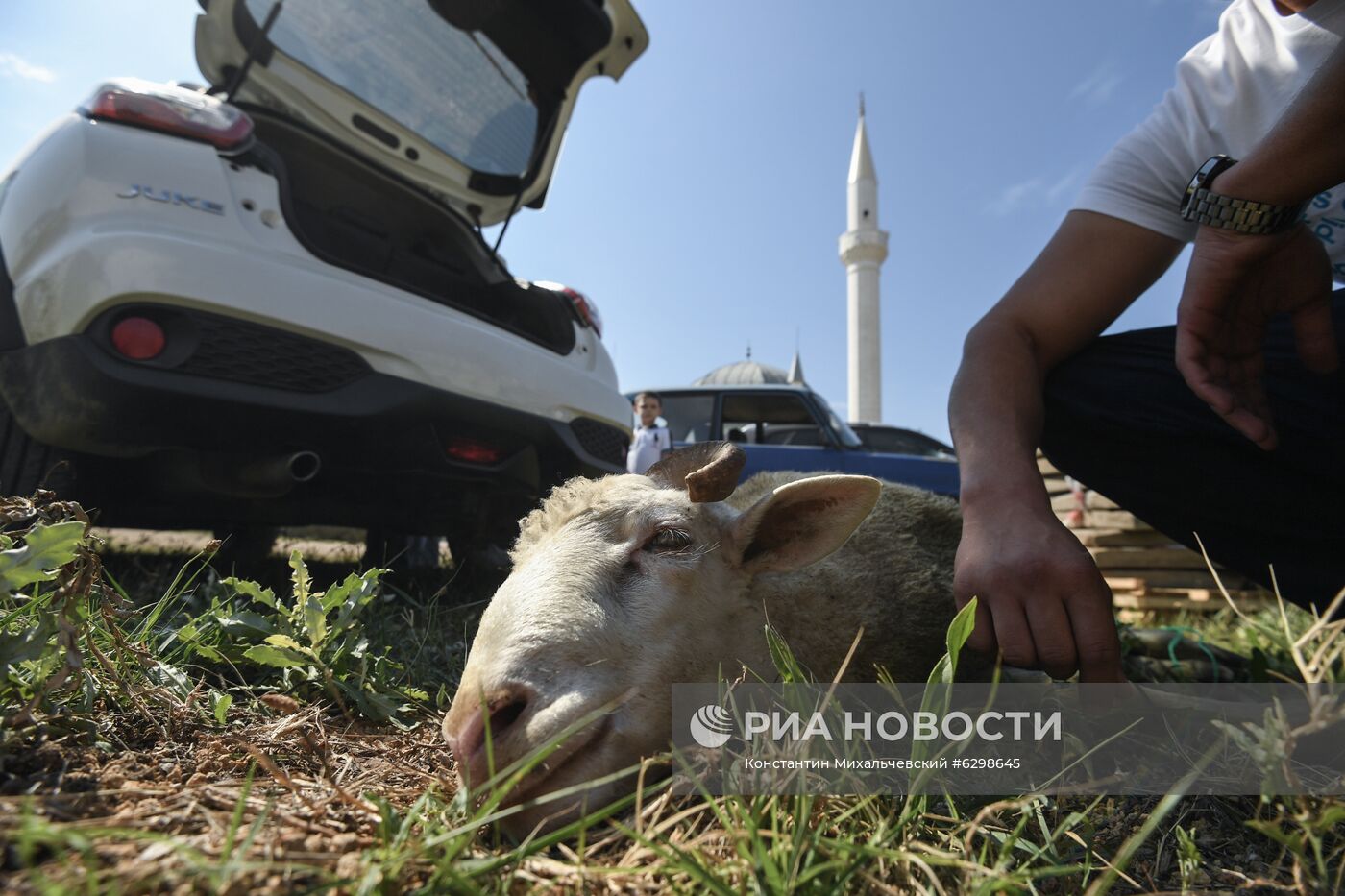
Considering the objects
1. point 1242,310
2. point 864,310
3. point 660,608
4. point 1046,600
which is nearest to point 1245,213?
point 1242,310

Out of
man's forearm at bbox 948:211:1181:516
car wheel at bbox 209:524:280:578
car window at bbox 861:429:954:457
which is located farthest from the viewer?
car window at bbox 861:429:954:457

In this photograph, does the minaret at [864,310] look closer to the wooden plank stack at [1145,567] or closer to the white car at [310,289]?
the wooden plank stack at [1145,567]

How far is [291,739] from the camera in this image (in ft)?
4.98

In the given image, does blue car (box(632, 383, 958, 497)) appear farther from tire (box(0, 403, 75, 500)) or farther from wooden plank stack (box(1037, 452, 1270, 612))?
tire (box(0, 403, 75, 500))

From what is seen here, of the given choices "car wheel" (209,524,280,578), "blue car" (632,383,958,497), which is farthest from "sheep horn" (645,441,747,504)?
"blue car" (632,383,958,497)

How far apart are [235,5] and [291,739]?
4.06 m

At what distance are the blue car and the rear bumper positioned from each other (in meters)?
6.04

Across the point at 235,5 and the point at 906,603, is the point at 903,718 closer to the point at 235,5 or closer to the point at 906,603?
the point at 906,603

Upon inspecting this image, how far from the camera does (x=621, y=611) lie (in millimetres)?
1532

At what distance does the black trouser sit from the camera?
2287 mm

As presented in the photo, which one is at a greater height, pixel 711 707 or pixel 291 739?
pixel 711 707

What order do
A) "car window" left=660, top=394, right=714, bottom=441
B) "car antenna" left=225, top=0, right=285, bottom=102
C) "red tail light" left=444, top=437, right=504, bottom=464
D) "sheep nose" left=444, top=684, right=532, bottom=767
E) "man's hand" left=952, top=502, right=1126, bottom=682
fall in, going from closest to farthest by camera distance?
"sheep nose" left=444, top=684, right=532, bottom=767, "man's hand" left=952, top=502, right=1126, bottom=682, "red tail light" left=444, top=437, right=504, bottom=464, "car antenna" left=225, top=0, right=285, bottom=102, "car window" left=660, top=394, right=714, bottom=441

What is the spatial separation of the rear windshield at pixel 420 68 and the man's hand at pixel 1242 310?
4.09 metres

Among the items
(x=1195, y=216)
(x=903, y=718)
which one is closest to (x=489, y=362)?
(x=903, y=718)
